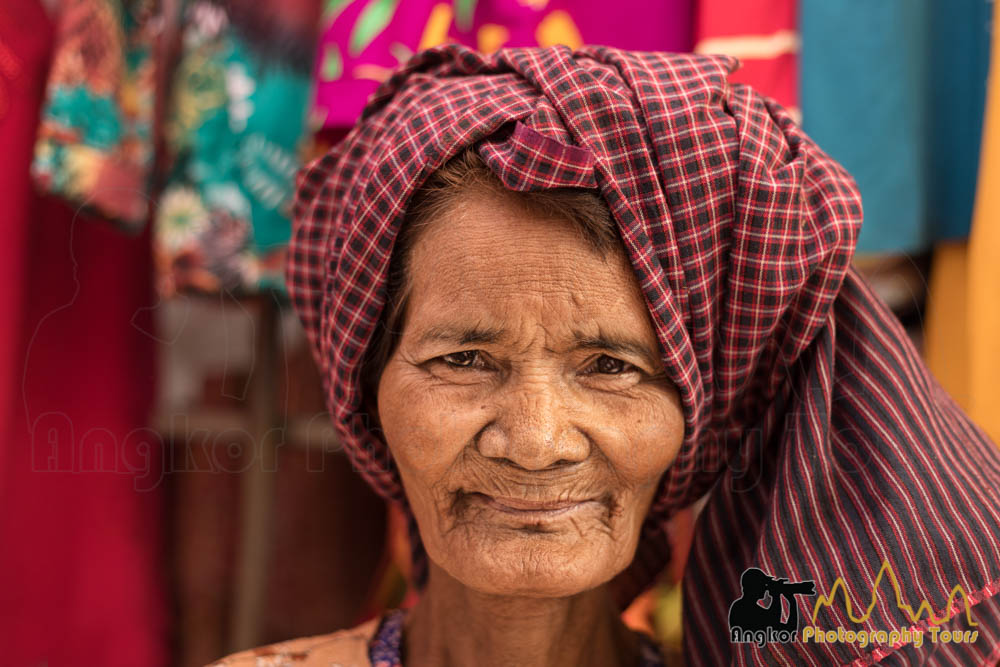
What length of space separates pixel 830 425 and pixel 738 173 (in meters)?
0.36

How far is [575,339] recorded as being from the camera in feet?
3.54

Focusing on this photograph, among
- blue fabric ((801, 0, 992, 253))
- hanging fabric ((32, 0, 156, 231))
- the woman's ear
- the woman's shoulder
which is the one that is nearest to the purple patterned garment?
the woman's shoulder

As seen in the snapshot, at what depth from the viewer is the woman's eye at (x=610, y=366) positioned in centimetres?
112

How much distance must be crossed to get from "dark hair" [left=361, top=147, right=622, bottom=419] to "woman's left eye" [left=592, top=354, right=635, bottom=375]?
0.14 m

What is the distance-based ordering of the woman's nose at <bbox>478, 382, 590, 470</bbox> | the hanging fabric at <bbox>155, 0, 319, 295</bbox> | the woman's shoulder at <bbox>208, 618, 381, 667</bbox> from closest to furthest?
1. the woman's nose at <bbox>478, 382, 590, 470</bbox>
2. the woman's shoulder at <bbox>208, 618, 381, 667</bbox>
3. the hanging fabric at <bbox>155, 0, 319, 295</bbox>

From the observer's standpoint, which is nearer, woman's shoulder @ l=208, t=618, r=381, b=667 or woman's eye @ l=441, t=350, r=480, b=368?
woman's eye @ l=441, t=350, r=480, b=368

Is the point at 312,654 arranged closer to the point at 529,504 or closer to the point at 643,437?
the point at 529,504

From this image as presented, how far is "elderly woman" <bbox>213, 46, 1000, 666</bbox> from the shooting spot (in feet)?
3.49

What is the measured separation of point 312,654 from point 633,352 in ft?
2.15

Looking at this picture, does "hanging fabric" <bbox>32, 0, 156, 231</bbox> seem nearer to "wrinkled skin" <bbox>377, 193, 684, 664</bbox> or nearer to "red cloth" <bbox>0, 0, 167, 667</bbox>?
"red cloth" <bbox>0, 0, 167, 667</bbox>

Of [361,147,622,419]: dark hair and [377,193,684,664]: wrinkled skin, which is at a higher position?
[361,147,622,419]: dark hair

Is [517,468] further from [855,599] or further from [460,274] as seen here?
[855,599]

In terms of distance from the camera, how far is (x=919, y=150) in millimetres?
1466

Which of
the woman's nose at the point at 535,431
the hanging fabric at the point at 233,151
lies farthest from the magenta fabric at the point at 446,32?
the woman's nose at the point at 535,431
